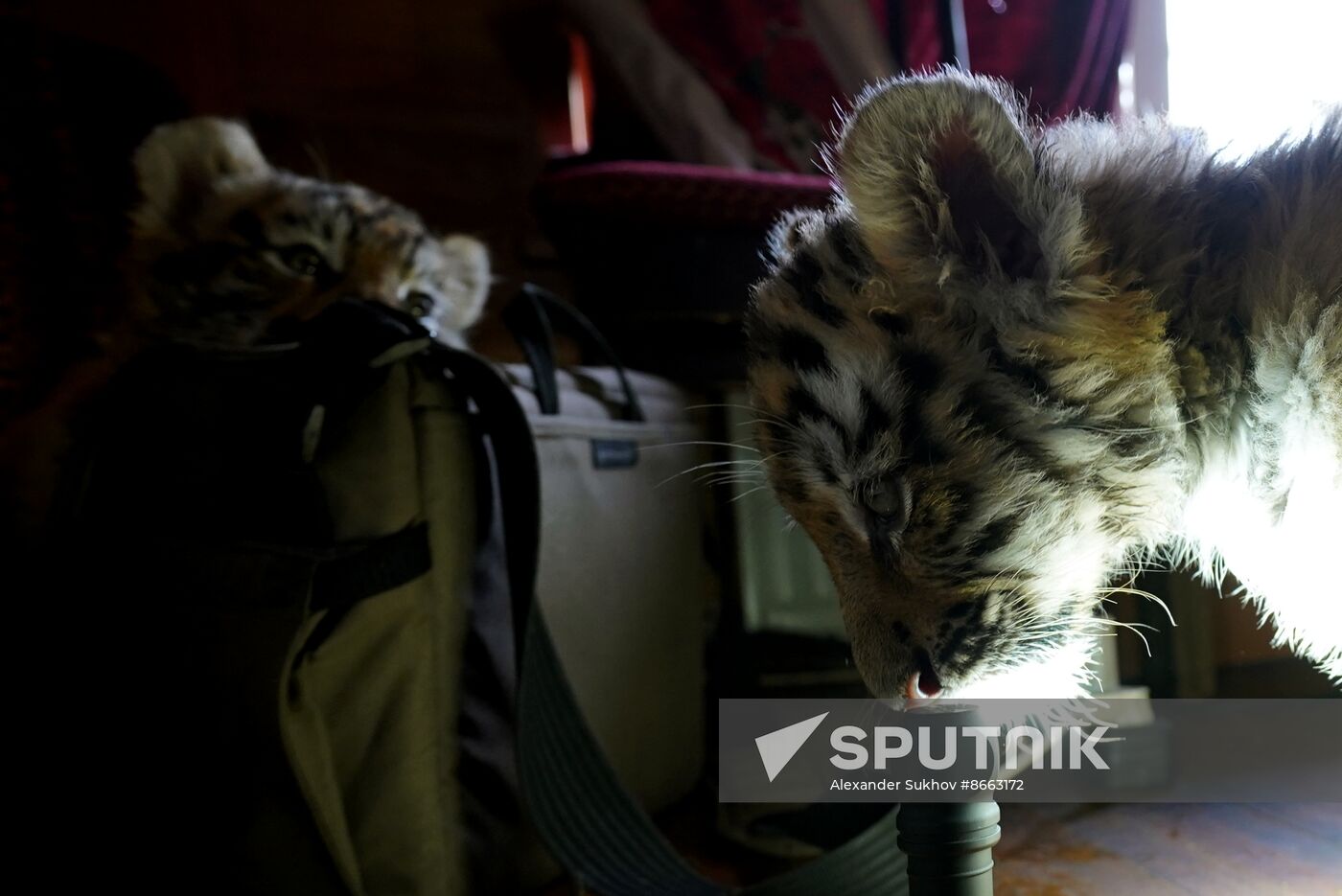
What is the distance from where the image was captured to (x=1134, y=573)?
857 mm

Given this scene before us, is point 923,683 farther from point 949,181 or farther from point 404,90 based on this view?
point 404,90

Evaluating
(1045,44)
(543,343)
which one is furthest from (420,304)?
(1045,44)

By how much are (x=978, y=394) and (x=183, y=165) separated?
1438 mm

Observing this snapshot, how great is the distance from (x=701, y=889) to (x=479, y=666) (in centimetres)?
35

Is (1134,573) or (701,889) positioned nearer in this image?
(1134,573)

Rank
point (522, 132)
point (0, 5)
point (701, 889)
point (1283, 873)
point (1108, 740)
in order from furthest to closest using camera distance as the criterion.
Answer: point (522, 132) → point (0, 5) → point (1108, 740) → point (1283, 873) → point (701, 889)

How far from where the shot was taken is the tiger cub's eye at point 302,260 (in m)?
1.47

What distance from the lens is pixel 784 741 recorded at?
41.1 inches

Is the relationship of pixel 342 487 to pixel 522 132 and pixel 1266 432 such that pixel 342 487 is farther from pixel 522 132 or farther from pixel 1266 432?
pixel 522 132

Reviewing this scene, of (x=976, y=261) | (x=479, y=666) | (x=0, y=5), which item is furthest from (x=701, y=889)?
(x=0, y=5)

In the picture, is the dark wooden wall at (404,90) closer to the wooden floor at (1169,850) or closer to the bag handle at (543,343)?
the bag handle at (543,343)

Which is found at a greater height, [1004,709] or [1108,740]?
[1004,709]

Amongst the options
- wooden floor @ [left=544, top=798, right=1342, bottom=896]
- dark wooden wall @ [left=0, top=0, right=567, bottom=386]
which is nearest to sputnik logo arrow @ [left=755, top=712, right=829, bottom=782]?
wooden floor @ [left=544, top=798, right=1342, bottom=896]

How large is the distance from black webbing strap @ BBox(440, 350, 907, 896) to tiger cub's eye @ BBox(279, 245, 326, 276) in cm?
62
